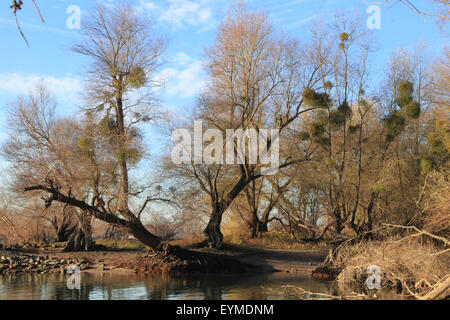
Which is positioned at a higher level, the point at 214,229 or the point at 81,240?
the point at 214,229

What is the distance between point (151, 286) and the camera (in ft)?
54.4

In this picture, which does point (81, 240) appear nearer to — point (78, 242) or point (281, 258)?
point (78, 242)

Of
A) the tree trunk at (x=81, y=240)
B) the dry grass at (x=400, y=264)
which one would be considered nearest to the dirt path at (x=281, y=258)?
the dry grass at (x=400, y=264)

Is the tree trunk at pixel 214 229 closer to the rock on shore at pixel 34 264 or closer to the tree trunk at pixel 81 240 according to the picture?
the tree trunk at pixel 81 240

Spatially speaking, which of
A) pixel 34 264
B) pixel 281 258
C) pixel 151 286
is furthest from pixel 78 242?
pixel 281 258

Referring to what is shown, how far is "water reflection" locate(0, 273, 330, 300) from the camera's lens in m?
14.2

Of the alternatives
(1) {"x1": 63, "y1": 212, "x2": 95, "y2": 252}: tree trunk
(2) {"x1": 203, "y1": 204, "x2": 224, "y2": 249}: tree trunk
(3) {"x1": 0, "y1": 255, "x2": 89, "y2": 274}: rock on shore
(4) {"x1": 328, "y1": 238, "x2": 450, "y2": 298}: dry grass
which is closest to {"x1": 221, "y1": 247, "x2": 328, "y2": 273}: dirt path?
(2) {"x1": 203, "y1": 204, "x2": 224, "y2": 249}: tree trunk

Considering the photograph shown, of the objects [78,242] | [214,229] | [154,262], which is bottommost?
[154,262]

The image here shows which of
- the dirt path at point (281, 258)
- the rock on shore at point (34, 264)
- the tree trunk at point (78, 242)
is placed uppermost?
the tree trunk at point (78, 242)

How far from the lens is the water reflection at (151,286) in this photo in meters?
14.2

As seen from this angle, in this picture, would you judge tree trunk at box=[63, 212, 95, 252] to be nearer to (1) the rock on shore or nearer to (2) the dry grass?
(1) the rock on shore

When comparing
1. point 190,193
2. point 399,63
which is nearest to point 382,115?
point 399,63
